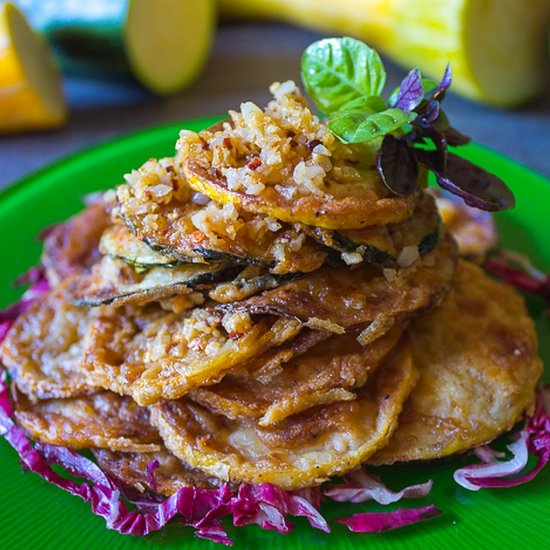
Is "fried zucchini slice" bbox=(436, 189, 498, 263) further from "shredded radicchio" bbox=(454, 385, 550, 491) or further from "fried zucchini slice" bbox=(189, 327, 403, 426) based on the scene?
"fried zucchini slice" bbox=(189, 327, 403, 426)

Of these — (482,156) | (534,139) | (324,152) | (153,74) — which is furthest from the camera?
(153,74)

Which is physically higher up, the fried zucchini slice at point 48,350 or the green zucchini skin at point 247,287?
the green zucchini skin at point 247,287

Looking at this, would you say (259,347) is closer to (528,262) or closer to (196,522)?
(196,522)

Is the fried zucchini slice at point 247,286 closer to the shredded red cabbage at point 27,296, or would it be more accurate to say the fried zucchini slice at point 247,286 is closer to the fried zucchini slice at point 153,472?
the fried zucchini slice at point 153,472

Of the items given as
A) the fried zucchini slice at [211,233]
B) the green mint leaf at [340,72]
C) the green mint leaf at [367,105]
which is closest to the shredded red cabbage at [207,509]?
the fried zucchini slice at [211,233]

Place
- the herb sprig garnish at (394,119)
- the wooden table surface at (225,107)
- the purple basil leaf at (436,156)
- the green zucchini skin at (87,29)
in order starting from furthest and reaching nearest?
the green zucchini skin at (87,29)
the wooden table surface at (225,107)
the purple basil leaf at (436,156)
the herb sprig garnish at (394,119)

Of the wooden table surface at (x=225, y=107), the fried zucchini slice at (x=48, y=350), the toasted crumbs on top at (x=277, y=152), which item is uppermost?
the toasted crumbs on top at (x=277, y=152)

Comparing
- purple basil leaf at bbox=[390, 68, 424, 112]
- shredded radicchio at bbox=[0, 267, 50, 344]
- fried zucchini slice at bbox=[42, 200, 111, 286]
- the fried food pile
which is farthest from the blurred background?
purple basil leaf at bbox=[390, 68, 424, 112]

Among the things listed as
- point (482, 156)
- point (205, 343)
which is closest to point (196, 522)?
point (205, 343)
